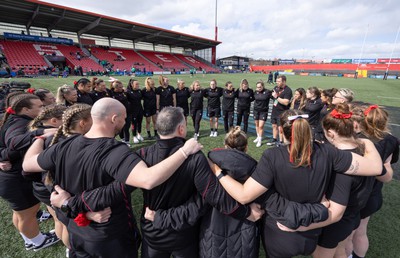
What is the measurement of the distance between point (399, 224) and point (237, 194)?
3420 mm

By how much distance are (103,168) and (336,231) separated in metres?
2.04

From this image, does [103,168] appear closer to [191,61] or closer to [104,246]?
[104,246]

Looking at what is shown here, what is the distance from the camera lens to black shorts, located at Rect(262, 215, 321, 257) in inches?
66.2

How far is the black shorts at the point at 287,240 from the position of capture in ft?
5.52

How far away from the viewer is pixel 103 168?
58.9 inches

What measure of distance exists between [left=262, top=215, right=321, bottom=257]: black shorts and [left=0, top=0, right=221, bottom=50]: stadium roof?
31.5 meters

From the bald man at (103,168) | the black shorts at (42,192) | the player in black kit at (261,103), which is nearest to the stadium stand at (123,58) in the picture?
the player in black kit at (261,103)

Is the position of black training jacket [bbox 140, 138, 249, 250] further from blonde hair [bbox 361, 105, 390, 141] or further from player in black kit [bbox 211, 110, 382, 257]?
blonde hair [bbox 361, 105, 390, 141]

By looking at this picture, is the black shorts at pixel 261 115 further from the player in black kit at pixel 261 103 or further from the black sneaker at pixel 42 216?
the black sneaker at pixel 42 216

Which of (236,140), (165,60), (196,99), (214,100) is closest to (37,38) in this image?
(165,60)

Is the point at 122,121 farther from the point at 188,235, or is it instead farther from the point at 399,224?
the point at 399,224

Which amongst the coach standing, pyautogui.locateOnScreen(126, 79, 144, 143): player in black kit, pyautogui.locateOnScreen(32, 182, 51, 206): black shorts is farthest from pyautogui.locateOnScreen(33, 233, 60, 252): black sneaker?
the coach standing

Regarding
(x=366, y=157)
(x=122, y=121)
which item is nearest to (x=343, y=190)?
(x=366, y=157)

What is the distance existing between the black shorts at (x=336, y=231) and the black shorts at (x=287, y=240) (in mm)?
138
